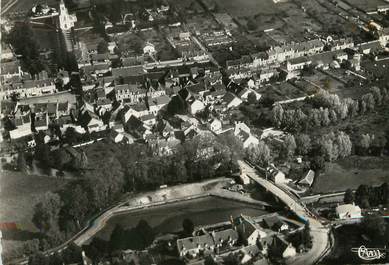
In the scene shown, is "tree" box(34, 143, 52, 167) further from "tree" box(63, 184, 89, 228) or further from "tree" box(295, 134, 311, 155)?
"tree" box(295, 134, 311, 155)

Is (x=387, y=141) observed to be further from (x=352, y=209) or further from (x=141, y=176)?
(x=141, y=176)

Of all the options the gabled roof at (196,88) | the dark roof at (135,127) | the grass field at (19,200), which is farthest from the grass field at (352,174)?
the grass field at (19,200)

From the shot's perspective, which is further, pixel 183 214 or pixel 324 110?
pixel 324 110

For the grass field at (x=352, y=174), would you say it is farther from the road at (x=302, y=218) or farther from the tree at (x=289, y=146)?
the tree at (x=289, y=146)

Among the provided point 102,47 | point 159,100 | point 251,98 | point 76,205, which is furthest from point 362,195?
point 102,47

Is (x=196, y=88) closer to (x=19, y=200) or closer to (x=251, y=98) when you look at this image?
(x=251, y=98)

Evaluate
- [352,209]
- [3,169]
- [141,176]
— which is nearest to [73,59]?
[3,169]
